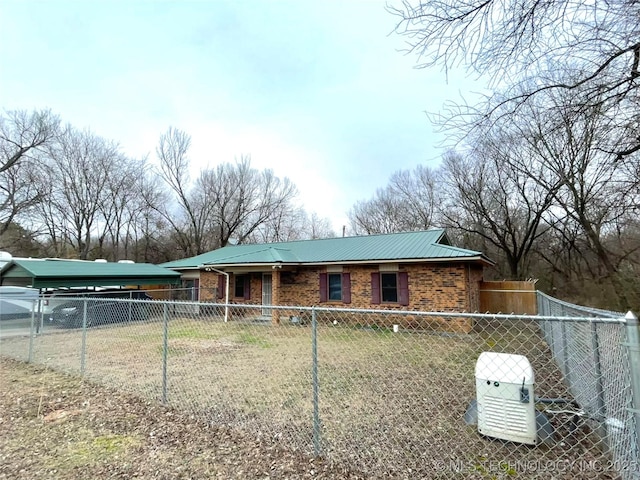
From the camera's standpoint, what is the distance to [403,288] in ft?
40.5

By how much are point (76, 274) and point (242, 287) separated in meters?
6.92

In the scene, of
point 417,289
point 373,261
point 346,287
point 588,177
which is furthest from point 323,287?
point 588,177

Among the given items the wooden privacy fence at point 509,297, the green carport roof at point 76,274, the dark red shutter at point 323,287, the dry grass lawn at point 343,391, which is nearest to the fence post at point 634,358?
the dry grass lawn at point 343,391

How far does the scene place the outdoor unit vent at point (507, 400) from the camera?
10.4 ft

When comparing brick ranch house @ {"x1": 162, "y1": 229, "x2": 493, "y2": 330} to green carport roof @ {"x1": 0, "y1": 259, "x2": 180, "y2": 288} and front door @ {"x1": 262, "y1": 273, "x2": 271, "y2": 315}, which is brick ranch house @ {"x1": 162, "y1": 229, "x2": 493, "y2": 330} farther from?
green carport roof @ {"x1": 0, "y1": 259, "x2": 180, "y2": 288}

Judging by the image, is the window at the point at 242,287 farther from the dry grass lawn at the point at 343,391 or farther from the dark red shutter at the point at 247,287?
the dry grass lawn at the point at 343,391

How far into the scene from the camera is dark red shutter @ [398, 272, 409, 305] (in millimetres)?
12280

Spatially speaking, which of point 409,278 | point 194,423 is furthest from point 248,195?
point 194,423

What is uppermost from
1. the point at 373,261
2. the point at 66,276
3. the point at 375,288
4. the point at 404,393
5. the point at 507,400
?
the point at 373,261

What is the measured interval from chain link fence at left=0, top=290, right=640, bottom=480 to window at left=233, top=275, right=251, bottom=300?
270 inches

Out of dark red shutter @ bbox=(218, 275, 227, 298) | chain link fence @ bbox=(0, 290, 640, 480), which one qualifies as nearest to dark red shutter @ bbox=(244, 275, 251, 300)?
dark red shutter @ bbox=(218, 275, 227, 298)

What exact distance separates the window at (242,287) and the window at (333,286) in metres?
4.08

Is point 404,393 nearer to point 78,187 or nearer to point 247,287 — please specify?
point 247,287

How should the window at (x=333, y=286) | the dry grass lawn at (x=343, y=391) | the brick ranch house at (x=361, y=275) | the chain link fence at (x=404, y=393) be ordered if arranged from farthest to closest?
1. the window at (x=333, y=286)
2. the brick ranch house at (x=361, y=275)
3. the dry grass lawn at (x=343, y=391)
4. the chain link fence at (x=404, y=393)
